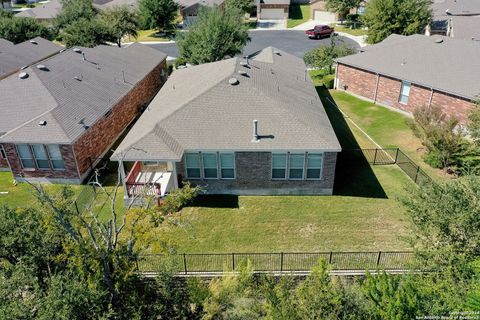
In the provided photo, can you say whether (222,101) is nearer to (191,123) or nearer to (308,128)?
(191,123)

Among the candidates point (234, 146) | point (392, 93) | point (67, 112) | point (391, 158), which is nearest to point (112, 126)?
point (67, 112)

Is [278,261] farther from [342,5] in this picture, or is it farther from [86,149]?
Result: [342,5]

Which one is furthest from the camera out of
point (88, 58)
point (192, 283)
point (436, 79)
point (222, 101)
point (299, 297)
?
point (88, 58)

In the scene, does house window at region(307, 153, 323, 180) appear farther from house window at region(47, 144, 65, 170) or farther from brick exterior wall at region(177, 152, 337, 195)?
house window at region(47, 144, 65, 170)

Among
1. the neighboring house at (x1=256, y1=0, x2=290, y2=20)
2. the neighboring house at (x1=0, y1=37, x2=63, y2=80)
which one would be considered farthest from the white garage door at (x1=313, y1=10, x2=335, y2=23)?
the neighboring house at (x1=0, y1=37, x2=63, y2=80)

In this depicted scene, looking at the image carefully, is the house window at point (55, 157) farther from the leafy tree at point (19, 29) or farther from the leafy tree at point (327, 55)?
the leafy tree at point (19, 29)

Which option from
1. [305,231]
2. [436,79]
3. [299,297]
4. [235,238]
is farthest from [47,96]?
[436,79]

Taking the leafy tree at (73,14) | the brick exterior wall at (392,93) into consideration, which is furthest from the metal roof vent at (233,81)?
the leafy tree at (73,14)
